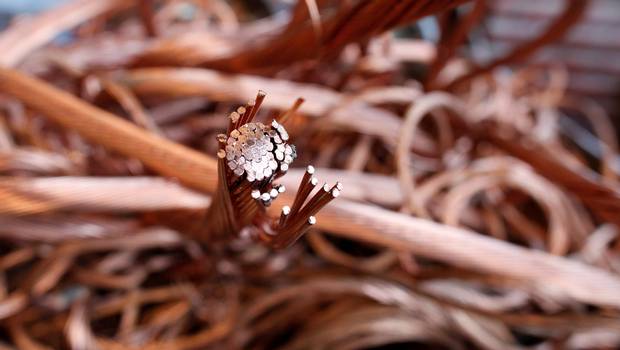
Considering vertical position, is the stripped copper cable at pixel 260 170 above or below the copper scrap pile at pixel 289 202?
below

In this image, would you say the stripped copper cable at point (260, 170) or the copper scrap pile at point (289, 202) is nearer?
the stripped copper cable at point (260, 170)

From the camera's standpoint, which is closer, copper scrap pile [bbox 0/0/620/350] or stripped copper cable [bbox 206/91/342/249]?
stripped copper cable [bbox 206/91/342/249]

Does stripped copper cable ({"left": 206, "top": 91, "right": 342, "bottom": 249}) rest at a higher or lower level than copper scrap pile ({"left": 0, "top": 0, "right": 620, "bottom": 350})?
lower

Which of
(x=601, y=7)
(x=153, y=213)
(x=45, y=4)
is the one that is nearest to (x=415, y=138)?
(x=153, y=213)
